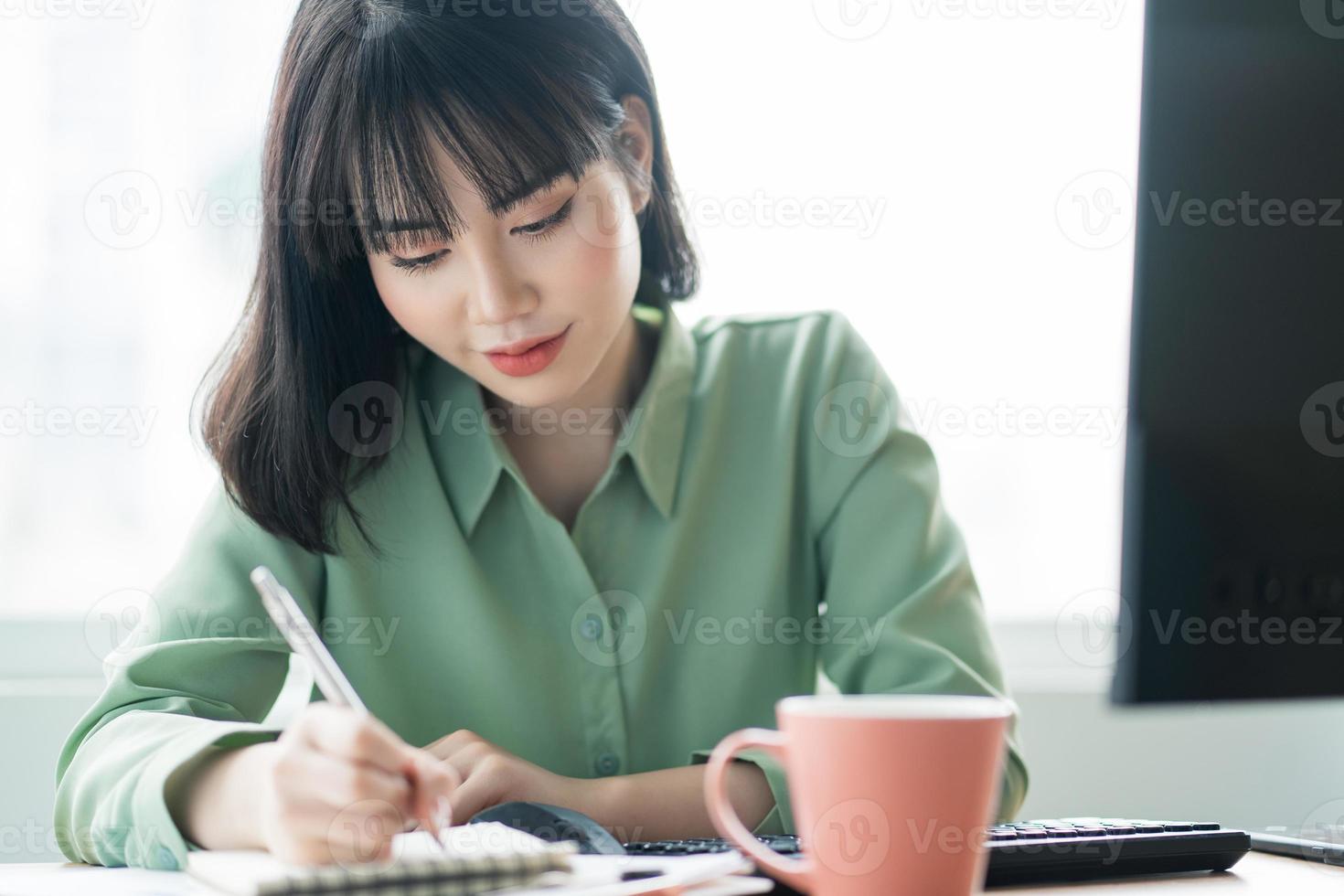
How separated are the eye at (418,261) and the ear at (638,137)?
0.69 feet

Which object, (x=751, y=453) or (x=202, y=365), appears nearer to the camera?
(x=751, y=453)

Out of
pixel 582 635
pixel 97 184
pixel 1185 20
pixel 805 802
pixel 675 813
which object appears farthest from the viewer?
pixel 97 184

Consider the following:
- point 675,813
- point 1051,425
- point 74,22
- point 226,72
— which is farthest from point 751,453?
point 74,22

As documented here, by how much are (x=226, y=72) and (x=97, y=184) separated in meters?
0.23

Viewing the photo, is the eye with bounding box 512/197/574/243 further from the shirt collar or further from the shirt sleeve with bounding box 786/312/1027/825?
the shirt sleeve with bounding box 786/312/1027/825

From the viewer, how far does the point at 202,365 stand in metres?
1.62

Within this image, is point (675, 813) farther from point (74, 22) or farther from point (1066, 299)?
point (74, 22)

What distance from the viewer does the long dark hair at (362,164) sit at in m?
0.90

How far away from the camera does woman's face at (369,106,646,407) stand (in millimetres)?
923

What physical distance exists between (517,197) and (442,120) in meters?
0.08

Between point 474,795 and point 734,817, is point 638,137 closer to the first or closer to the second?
point 474,795

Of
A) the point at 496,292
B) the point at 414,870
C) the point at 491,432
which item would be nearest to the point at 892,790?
the point at 414,870

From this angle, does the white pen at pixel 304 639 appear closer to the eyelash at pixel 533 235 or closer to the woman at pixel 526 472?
the woman at pixel 526 472

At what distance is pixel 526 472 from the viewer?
46.7 inches
